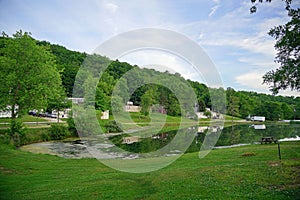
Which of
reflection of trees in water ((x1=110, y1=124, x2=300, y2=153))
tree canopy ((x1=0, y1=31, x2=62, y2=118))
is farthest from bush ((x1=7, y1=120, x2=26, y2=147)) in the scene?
reflection of trees in water ((x1=110, y1=124, x2=300, y2=153))

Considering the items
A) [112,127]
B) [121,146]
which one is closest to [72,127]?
[112,127]

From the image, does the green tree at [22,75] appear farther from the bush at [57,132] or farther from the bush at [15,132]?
the bush at [57,132]

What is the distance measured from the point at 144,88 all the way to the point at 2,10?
62.3 m

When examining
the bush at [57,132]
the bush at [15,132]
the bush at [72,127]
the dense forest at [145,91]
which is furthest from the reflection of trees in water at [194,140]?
the dense forest at [145,91]

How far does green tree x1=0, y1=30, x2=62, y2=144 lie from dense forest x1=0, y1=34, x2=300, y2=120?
243 inches

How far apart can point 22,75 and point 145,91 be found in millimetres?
49440

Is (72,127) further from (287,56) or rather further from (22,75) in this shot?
(287,56)

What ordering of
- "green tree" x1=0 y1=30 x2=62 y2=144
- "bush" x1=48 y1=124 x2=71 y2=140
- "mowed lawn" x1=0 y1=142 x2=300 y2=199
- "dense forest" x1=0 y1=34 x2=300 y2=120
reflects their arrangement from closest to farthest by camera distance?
"mowed lawn" x1=0 y1=142 x2=300 y2=199
"green tree" x1=0 y1=30 x2=62 y2=144
"bush" x1=48 y1=124 x2=71 y2=140
"dense forest" x1=0 y1=34 x2=300 y2=120

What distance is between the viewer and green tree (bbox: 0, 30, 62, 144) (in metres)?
29.5

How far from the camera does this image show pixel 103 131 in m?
43.4

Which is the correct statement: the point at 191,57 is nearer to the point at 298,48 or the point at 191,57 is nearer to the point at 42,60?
the point at 298,48

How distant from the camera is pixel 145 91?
7800 cm

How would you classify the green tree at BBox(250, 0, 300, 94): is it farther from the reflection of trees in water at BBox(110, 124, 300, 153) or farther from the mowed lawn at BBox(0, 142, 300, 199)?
the reflection of trees in water at BBox(110, 124, 300, 153)

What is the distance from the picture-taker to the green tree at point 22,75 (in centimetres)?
2945
